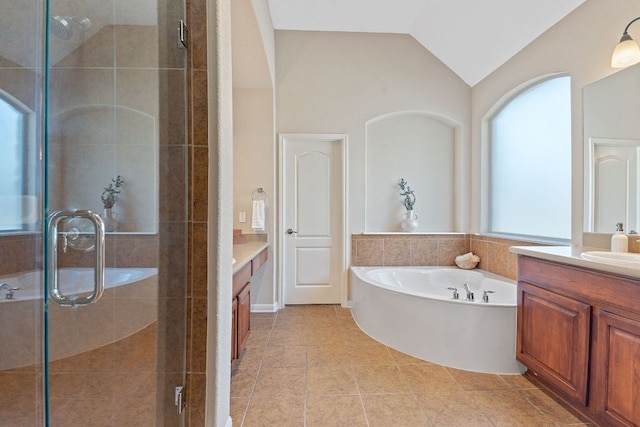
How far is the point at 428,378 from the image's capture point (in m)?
1.99

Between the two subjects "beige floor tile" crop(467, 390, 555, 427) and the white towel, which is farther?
the white towel

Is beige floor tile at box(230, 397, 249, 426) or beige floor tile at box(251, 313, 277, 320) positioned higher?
beige floor tile at box(230, 397, 249, 426)

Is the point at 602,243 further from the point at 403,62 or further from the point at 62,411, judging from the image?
the point at 62,411

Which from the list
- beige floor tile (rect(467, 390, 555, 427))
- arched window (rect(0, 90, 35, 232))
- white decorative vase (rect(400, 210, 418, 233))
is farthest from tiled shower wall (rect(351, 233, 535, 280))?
arched window (rect(0, 90, 35, 232))

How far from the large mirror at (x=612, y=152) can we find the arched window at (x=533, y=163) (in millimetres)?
341

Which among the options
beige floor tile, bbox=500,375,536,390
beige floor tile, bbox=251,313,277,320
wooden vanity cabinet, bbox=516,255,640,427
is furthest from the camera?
beige floor tile, bbox=251,313,277,320

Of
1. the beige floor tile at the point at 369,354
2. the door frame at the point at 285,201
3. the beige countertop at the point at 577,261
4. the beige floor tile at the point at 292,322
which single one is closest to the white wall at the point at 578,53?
the beige countertop at the point at 577,261

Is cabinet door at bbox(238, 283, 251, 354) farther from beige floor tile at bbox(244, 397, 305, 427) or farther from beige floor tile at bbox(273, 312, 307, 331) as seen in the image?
beige floor tile at bbox(273, 312, 307, 331)

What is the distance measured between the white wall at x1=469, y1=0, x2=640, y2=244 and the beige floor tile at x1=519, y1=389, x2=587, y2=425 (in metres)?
1.21

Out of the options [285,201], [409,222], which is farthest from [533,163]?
[285,201]

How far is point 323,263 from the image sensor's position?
11.7 ft

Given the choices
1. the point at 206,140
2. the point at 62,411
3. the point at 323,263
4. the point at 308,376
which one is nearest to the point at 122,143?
the point at 206,140

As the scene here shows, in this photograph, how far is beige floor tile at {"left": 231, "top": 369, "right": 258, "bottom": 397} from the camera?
1829 mm

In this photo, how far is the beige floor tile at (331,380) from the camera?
1.84 metres
